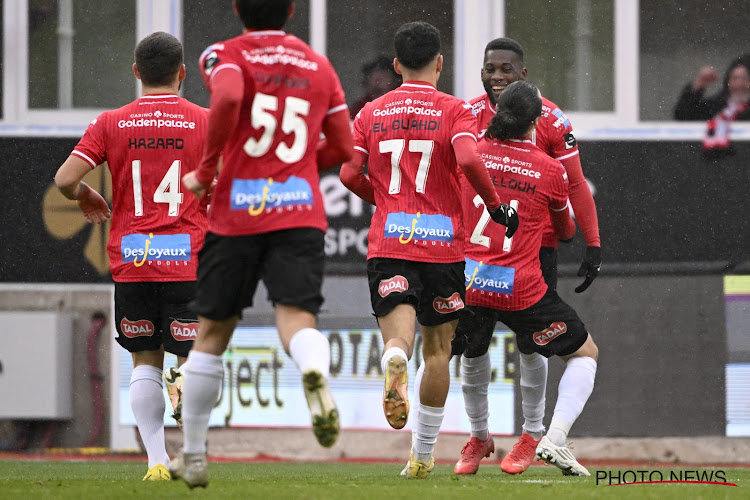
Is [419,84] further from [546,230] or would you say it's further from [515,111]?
[546,230]

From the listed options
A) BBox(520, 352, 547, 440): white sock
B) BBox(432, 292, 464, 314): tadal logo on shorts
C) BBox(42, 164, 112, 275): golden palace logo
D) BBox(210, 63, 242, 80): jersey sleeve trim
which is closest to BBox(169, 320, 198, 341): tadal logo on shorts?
BBox(432, 292, 464, 314): tadal logo on shorts

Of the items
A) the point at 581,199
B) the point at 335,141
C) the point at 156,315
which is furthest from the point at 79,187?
the point at 581,199

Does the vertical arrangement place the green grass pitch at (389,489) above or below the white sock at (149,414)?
below

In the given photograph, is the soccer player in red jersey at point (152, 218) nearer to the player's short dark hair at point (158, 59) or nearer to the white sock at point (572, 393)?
the player's short dark hair at point (158, 59)

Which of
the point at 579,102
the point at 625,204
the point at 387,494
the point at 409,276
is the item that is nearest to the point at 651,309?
the point at 625,204

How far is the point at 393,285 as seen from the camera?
5.69 metres

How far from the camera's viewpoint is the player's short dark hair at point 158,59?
586 centimetres

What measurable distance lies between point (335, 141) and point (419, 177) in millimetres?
1072

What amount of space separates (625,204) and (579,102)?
0.96 metres

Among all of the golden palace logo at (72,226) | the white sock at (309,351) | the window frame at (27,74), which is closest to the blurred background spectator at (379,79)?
the window frame at (27,74)

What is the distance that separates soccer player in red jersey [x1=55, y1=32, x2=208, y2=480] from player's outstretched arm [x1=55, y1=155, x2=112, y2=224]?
11 millimetres

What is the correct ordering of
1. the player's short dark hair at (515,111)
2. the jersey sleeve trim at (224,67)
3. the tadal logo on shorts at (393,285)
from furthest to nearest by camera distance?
the player's short dark hair at (515,111) < the tadal logo on shorts at (393,285) < the jersey sleeve trim at (224,67)

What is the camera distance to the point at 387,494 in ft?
15.2

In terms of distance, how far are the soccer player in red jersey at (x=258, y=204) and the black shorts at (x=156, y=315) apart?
49.1 inches
